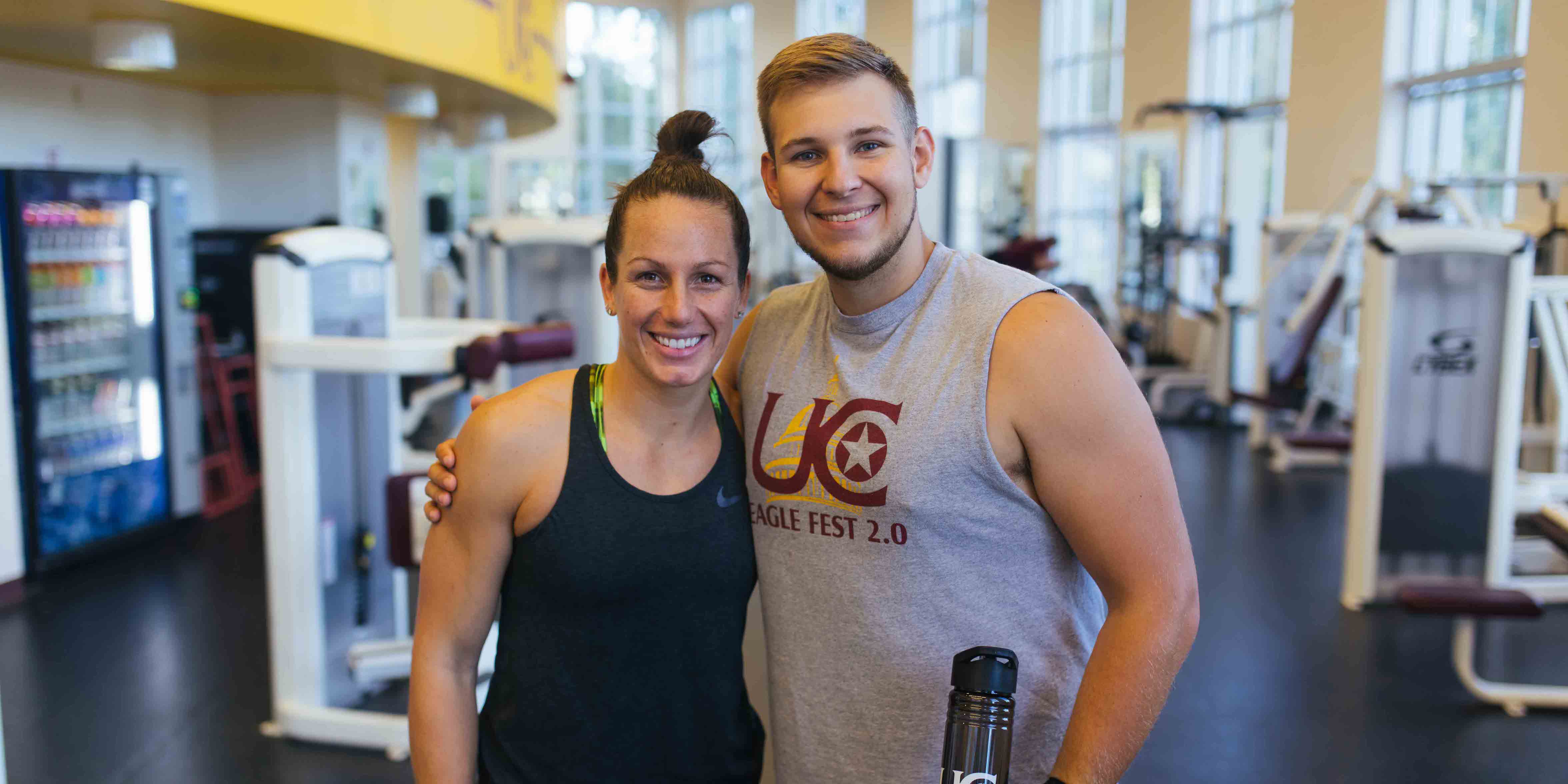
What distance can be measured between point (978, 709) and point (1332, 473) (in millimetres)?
7381

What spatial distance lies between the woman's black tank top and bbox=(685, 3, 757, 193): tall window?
49.4 ft

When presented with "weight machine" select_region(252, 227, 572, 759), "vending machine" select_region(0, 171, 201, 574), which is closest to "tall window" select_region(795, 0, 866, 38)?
"vending machine" select_region(0, 171, 201, 574)

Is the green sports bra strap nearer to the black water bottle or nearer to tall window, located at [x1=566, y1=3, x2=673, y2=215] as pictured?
the black water bottle

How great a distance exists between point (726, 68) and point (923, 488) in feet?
54.9

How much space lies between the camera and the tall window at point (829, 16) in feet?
50.4

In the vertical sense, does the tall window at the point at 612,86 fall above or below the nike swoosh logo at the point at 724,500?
above

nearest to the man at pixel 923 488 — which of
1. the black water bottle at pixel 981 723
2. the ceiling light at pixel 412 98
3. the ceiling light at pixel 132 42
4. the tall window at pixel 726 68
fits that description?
the black water bottle at pixel 981 723

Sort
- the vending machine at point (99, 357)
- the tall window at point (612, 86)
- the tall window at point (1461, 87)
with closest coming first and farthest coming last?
the vending machine at point (99, 357) → the tall window at point (1461, 87) → the tall window at point (612, 86)

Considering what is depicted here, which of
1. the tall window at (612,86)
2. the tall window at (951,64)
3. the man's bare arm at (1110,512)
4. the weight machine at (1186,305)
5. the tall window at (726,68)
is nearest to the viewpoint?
the man's bare arm at (1110,512)

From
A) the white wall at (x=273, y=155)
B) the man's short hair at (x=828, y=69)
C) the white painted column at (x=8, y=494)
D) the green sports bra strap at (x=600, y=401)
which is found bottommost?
the white painted column at (x=8, y=494)

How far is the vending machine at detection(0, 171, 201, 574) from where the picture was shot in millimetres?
5031

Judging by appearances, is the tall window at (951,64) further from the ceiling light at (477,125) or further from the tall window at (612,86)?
the ceiling light at (477,125)

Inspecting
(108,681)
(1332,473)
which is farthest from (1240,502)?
(108,681)

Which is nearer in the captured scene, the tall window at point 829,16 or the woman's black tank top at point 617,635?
the woman's black tank top at point 617,635
